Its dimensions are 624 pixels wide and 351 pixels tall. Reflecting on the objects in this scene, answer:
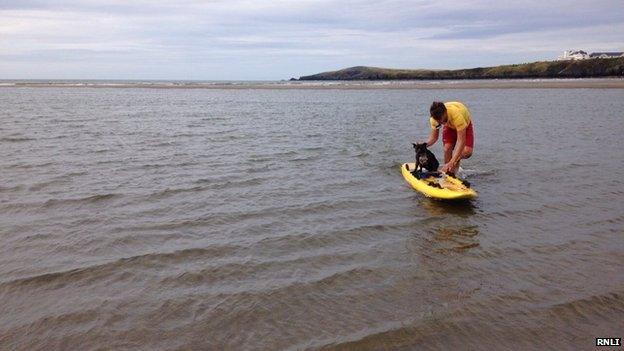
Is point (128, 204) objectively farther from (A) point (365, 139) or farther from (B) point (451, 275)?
(A) point (365, 139)

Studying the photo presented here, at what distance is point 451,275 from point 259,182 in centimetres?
596

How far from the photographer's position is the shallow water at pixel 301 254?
4.94 meters

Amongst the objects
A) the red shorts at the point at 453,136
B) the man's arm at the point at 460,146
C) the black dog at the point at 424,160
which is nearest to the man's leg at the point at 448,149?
the red shorts at the point at 453,136

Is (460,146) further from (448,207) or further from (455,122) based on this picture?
(448,207)

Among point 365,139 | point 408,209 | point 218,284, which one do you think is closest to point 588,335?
point 218,284

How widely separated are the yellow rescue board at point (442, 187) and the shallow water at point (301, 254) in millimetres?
256

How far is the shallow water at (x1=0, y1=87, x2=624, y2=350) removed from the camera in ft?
16.2

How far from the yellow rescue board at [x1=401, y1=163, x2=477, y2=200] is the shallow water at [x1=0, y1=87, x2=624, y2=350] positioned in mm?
256

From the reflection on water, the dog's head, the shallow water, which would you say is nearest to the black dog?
the dog's head

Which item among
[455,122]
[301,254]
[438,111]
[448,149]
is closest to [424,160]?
[448,149]

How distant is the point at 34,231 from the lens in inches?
307

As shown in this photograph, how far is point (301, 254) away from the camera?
6.91m

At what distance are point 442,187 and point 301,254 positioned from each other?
4.36 metres

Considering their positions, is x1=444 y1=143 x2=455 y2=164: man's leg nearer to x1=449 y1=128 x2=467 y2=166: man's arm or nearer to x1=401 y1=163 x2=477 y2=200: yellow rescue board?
x1=401 y1=163 x2=477 y2=200: yellow rescue board
